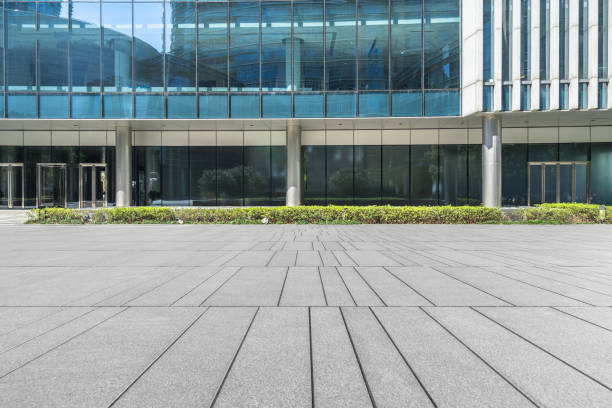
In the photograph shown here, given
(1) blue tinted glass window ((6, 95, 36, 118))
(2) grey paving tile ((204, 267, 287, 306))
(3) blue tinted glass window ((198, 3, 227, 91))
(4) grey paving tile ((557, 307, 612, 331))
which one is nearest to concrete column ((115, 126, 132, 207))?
(1) blue tinted glass window ((6, 95, 36, 118))

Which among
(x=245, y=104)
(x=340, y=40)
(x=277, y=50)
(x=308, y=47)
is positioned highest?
(x=340, y=40)

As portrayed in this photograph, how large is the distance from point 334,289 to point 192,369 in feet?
9.22

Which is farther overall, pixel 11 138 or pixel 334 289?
pixel 11 138

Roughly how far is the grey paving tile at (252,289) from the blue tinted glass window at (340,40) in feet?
55.5

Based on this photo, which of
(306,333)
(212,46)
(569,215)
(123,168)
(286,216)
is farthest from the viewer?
(123,168)

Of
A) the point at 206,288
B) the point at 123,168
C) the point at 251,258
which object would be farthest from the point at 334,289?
the point at 123,168

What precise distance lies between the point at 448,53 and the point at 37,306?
2263cm

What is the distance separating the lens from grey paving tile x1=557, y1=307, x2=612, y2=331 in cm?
388

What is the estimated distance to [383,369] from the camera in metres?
2.81

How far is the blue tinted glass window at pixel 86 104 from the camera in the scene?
21.4 meters

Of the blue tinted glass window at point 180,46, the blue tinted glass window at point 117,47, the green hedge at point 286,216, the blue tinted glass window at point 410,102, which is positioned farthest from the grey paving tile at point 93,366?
the blue tinted glass window at point 117,47

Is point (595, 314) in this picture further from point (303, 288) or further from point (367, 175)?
point (367, 175)

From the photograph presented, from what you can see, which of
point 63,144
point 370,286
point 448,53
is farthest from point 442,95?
point 63,144

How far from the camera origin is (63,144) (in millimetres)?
25750
